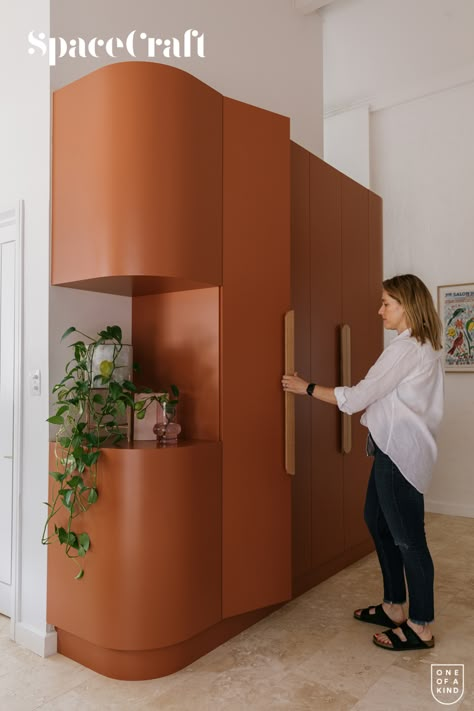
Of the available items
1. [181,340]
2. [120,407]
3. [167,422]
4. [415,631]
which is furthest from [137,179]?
[415,631]

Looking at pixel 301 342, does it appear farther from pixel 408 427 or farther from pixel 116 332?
pixel 116 332

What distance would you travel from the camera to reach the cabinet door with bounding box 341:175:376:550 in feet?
11.7

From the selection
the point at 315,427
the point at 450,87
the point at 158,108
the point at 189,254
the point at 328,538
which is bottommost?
the point at 328,538

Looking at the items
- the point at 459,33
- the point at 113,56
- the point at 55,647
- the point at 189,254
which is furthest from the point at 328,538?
the point at 459,33

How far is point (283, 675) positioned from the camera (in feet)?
7.46

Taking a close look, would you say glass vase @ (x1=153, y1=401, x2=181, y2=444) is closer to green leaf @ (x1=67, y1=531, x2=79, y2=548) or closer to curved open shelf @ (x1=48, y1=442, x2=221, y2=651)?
curved open shelf @ (x1=48, y1=442, x2=221, y2=651)

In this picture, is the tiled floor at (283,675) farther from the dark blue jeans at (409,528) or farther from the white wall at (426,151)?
the white wall at (426,151)

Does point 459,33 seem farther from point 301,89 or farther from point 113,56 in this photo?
point 113,56

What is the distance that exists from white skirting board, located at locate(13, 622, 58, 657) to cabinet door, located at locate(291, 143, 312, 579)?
1209 mm

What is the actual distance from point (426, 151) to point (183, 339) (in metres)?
3.73

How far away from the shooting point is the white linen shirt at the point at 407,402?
8.02ft

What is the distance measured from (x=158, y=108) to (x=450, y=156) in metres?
3.66

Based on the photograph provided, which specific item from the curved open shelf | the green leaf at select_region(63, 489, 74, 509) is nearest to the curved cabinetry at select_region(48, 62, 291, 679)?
the curved open shelf

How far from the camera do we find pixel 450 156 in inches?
201
